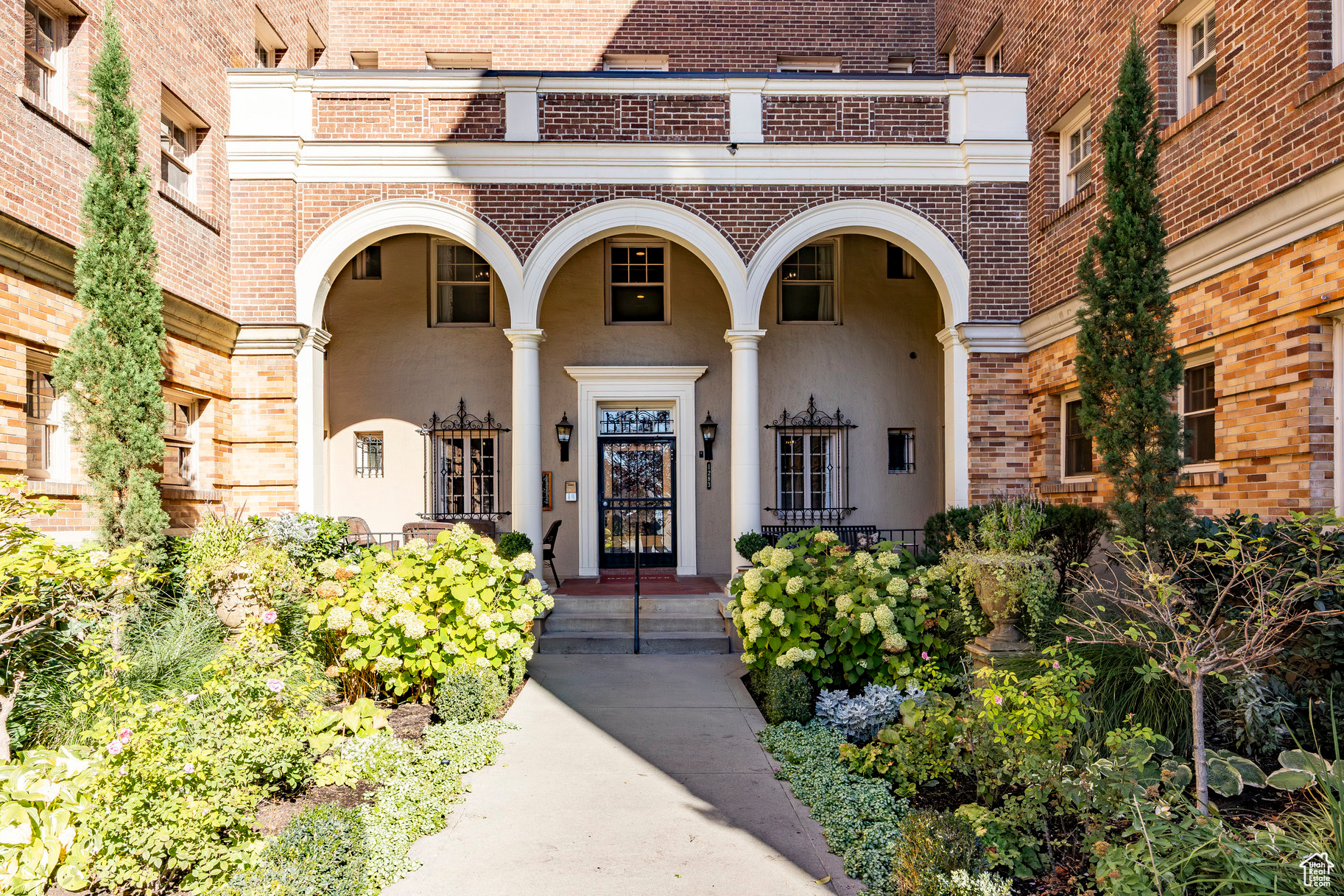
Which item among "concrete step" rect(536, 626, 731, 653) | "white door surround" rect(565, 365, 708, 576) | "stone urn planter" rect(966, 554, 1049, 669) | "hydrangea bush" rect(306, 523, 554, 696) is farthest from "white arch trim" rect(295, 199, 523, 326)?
"stone urn planter" rect(966, 554, 1049, 669)

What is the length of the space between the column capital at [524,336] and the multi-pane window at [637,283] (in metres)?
2.56

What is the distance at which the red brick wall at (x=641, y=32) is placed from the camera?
13.4 m

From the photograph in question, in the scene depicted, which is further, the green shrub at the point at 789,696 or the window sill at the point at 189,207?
the window sill at the point at 189,207

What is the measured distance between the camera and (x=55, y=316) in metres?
6.88

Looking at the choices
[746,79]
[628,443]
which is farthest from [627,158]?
[628,443]

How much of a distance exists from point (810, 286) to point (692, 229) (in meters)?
3.16

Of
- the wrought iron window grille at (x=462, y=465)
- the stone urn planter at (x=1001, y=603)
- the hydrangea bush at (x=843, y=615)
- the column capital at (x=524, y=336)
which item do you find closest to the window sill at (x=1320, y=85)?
the stone urn planter at (x=1001, y=603)

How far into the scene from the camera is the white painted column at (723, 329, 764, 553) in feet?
32.9

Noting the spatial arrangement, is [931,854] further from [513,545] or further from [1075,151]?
[1075,151]

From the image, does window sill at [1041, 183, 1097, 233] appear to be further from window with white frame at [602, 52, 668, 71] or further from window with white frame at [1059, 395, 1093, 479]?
window with white frame at [602, 52, 668, 71]

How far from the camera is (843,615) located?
20.9ft

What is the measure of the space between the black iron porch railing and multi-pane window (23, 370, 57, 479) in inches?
290

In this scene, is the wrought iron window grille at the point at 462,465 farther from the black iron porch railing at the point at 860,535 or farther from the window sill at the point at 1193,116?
the window sill at the point at 1193,116

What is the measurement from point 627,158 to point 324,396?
584cm
